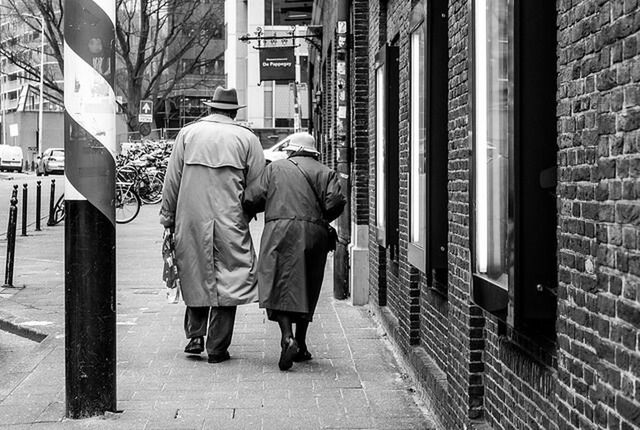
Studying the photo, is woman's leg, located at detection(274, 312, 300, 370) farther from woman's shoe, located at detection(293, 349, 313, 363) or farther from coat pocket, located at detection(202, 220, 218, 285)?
coat pocket, located at detection(202, 220, 218, 285)

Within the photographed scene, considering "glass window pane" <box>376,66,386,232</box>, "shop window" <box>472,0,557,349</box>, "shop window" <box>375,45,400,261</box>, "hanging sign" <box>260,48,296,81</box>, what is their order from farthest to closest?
"hanging sign" <box>260,48,296,81</box> < "glass window pane" <box>376,66,386,232</box> < "shop window" <box>375,45,400,261</box> < "shop window" <box>472,0,557,349</box>

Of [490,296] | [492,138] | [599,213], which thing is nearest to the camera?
[599,213]

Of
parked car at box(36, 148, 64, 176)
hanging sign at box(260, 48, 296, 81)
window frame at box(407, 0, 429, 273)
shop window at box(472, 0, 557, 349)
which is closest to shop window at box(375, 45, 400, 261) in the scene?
window frame at box(407, 0, 429, 273)

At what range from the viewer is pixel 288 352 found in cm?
739

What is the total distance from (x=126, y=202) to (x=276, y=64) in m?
4.80

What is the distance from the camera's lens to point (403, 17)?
835 cm

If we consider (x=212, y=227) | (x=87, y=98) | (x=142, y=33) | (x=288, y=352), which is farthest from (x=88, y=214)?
(x=142, y=33)

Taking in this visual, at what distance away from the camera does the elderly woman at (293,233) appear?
7.59 m

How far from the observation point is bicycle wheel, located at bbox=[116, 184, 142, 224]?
23.2 meters

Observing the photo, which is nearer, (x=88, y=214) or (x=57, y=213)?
(x=88, y=214)

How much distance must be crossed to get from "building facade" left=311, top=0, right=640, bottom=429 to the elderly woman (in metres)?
0.66

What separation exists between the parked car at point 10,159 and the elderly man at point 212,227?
58.4 meters

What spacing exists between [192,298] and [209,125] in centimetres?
132

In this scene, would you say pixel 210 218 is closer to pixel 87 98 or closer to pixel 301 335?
pixel 301 335
